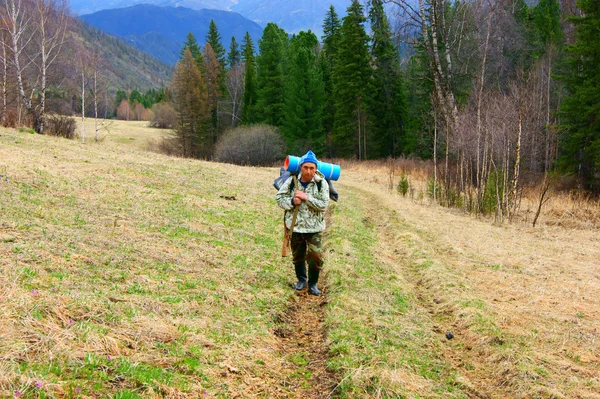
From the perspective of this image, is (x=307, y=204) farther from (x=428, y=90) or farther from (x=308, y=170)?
(x=428, y=90)

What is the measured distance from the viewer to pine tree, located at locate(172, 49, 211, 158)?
44969 millimetres

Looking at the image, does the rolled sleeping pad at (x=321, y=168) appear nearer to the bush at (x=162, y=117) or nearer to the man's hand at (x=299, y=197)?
the man's hand at (x=299, y=197)

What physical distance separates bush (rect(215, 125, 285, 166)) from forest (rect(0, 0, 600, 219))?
0.49 ft

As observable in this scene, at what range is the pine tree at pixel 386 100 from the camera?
4375cm

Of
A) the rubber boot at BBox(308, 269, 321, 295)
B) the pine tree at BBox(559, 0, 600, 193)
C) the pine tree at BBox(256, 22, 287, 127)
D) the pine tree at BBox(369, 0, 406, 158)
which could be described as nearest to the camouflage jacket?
the rubber boot at BBox(308, 269, 321, 295)

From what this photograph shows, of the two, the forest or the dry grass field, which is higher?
the forest

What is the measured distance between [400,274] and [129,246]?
495 centimetres

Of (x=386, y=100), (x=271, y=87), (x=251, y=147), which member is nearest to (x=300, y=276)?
(x=251, y=147)

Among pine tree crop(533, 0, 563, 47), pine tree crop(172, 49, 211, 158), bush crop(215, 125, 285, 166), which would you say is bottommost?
bush crop(215, 125, 285, 166)

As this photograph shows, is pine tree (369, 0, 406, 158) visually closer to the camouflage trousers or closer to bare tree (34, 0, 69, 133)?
bare tree (34, 0, 69, 133)

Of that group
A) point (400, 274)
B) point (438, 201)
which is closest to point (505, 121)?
point (438, 201)

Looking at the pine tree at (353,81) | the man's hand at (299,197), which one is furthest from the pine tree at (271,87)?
the man's hand at (299,197)

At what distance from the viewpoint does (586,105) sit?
21.6 m

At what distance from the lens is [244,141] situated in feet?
140
